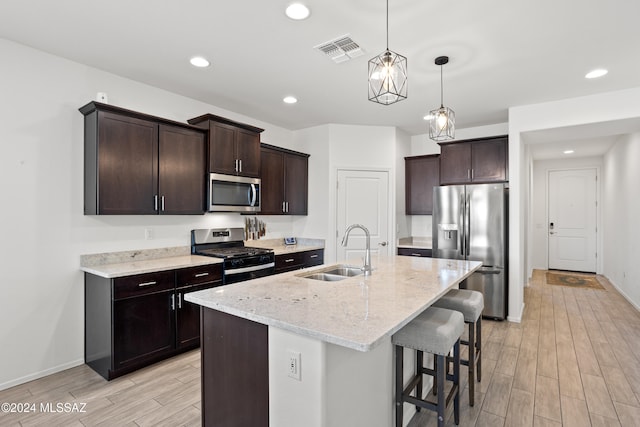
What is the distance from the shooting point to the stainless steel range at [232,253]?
348 cm

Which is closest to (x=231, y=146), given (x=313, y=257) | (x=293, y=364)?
(x=313, y=257)

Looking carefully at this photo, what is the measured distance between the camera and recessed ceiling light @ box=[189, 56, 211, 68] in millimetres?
2855

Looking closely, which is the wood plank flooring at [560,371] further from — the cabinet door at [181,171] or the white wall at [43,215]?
the white wall at [43,215]

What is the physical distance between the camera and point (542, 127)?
12.8 ft

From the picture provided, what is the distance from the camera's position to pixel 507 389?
252 centimetres

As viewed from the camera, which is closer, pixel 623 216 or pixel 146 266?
pixel 146 266

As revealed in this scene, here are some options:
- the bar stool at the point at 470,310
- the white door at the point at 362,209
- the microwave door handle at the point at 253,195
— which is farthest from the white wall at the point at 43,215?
the bar stool at the point at 470,310

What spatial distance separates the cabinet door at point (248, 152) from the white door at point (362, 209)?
1382mm

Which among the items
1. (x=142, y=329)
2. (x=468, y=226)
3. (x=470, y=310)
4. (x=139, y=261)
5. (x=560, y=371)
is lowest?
(x=560, y=371)

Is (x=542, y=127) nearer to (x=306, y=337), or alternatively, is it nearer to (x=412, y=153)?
(x=412, y=153)

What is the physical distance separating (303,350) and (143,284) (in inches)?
78.6

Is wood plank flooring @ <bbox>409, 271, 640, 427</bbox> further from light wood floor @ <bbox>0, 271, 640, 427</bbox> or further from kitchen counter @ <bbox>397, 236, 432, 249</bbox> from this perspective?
kitchen counter @ <bbox>397, 236, 432, 249</bbox>

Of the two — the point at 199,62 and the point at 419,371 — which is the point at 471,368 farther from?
the point at 199,62

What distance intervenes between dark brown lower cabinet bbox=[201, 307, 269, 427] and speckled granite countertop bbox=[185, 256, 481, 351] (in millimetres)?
117
